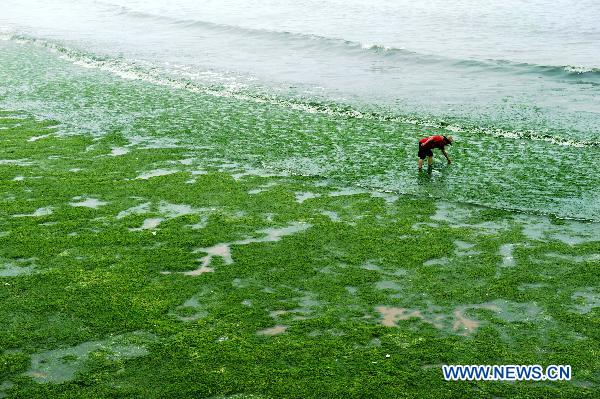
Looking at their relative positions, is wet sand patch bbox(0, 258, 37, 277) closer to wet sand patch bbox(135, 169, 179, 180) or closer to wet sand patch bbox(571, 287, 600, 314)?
wet sand patch bbox(135, 169, 179, 180)

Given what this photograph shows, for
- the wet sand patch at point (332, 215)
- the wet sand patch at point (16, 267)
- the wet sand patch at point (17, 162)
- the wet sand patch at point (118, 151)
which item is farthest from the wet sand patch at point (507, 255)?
the wet sand patch at point (17, 162)

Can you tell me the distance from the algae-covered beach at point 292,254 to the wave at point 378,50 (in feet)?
32.1

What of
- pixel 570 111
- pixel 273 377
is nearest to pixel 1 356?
pixel 273 377

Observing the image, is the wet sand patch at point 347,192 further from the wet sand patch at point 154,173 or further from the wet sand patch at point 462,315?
the wet sand patch at point 462,315

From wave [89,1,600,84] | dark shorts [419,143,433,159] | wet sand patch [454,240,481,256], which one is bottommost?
wet sand patch [454,240,481,256]

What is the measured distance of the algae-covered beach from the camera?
12.0 metres

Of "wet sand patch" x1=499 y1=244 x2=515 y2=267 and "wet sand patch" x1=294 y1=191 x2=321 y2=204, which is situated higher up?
"wet sand patch" x1=294 y1=191 x2=321 y2=204

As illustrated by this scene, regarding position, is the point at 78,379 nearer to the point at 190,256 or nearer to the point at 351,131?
the point at 190,256

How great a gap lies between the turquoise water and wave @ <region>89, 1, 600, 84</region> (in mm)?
167

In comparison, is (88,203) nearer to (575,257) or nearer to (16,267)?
(16,267)

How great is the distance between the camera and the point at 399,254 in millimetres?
16469

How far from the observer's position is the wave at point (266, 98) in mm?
27138

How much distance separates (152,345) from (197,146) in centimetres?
1381

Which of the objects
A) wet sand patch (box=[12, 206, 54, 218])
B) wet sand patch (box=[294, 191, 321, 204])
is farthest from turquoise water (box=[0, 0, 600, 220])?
wet sand patch (box=[12, 206, 54, 218])
